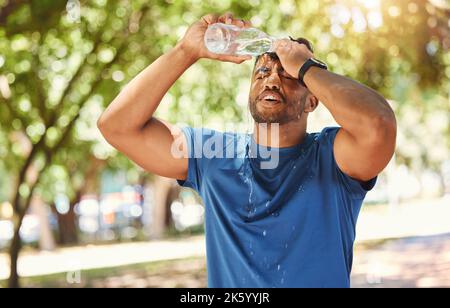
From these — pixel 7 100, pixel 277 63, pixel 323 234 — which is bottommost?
pixel 323 234

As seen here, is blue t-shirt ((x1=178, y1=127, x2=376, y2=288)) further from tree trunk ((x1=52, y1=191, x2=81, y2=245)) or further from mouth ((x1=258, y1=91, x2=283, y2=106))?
tree trunk ((x1=52, y1=191, x2=81, y2=245))

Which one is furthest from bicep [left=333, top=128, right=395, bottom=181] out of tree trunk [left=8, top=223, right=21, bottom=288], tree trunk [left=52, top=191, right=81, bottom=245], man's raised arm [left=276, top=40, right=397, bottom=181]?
tree trunk [left=52, top=191, right=81, bottom=245]

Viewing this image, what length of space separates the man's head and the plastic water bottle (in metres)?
0.09

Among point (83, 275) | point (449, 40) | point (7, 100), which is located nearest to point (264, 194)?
point (449, 40)

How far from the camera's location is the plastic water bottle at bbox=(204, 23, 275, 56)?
2.22 m

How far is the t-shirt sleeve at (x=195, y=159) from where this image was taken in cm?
210

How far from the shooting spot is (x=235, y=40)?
2529mm

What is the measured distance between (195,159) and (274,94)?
306 millimetres

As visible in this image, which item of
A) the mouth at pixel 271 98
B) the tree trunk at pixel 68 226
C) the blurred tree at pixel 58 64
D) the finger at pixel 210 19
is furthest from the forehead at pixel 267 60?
the tree trunk at pixel 68 226

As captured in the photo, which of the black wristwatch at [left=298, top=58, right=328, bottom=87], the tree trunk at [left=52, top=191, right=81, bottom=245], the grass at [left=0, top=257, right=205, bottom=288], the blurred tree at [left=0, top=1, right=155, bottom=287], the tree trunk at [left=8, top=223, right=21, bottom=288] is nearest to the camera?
the black wristwatch at [left=298, top=58, right=328, bottom=87]

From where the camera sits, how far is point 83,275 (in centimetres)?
1325

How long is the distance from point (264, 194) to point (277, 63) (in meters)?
0.41

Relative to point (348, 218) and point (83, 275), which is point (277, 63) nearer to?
point (348, 218)
